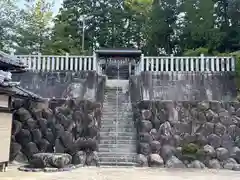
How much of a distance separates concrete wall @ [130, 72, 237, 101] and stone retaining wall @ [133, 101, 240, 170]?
1.38 metres

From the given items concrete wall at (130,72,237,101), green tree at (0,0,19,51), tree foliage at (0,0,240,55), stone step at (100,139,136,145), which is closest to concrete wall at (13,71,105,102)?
concrete wall at (130,72,237,101)

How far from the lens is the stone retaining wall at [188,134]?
337 inches

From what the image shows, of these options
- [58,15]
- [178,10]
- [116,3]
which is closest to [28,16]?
[58,15]

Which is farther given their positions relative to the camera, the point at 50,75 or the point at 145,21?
the point at 145,21

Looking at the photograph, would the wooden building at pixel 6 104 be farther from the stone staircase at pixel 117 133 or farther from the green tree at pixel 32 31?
the green tree at pixel 32 31

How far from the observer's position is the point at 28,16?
17484 millimetres

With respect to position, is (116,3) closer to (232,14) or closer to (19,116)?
(232,14)

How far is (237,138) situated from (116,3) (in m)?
15.9

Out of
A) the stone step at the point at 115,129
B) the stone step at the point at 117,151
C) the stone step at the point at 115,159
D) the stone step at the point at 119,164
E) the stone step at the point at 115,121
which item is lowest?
the stone step at the point at 119,164

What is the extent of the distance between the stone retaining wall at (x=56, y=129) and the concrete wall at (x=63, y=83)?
1.60 metres

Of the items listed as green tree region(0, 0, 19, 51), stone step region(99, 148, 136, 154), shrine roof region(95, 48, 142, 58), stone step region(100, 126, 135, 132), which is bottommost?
stone step region(99, 148, 136, 154)

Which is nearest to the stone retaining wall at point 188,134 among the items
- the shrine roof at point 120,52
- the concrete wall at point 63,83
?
the concrete wall at point 63,83

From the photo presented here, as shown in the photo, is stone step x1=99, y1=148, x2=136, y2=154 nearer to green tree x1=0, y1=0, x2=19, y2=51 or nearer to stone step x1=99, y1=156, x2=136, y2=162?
stone step x1=99, y1=156, x2=136, y2=162

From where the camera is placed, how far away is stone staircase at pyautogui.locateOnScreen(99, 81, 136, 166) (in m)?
8.55
